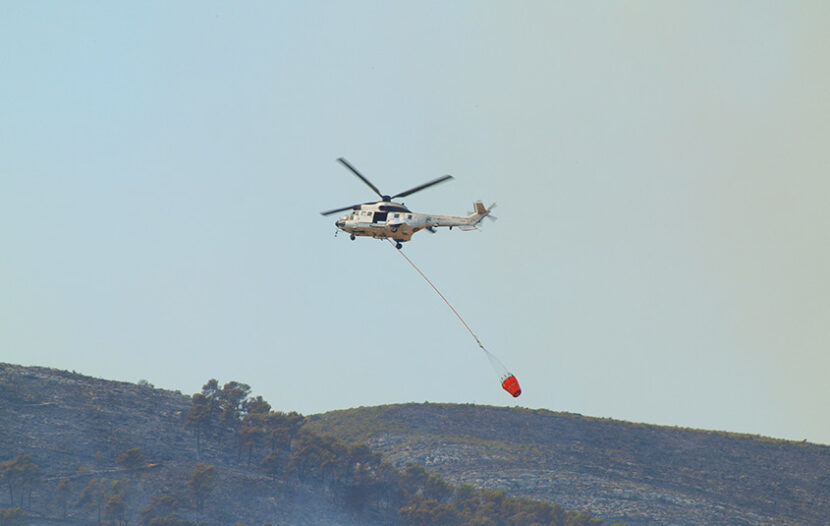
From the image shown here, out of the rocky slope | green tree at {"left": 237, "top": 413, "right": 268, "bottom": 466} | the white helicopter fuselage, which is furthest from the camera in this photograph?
green tree at {"left": 237, "top": 413, "right": 268, "bottom": 466}

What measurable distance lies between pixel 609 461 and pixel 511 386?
120 m

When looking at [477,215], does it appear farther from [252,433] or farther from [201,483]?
[252,433]

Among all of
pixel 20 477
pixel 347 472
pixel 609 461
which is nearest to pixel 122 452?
pixel 20 477

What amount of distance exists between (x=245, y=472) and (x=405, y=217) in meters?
82.4

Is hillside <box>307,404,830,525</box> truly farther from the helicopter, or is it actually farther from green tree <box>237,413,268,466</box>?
the helicopter

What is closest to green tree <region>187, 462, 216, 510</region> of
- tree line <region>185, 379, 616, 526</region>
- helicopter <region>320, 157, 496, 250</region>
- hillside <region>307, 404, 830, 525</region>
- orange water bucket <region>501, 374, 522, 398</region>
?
tree line <region>185, 379, 616, 526</region>

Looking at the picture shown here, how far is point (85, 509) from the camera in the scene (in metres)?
114

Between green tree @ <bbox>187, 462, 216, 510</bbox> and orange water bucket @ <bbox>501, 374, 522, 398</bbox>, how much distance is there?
75.3m

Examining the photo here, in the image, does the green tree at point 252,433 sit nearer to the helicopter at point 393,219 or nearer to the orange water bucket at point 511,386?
the helicopter at point 393,219

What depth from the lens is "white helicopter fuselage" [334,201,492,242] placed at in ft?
207

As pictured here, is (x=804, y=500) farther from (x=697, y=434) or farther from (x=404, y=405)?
(x=404, y=405)

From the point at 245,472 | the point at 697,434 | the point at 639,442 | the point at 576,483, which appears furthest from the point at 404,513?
the point at 697,434

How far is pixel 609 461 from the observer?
171000mm

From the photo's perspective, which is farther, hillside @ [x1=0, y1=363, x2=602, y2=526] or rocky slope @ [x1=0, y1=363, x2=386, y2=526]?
rocky slope @ [x1=0, y1=363, x2=386, y2=526]
